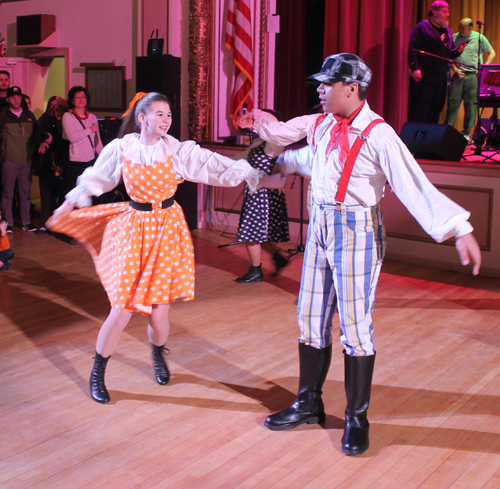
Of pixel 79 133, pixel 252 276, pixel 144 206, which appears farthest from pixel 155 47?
pixel 144 206

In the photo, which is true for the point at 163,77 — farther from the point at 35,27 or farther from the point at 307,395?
the point at 307,395

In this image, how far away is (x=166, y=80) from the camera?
684 centimetres

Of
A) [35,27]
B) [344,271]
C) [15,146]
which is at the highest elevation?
[35,27]

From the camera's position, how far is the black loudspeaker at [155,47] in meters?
6.89

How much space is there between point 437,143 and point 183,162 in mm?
3647

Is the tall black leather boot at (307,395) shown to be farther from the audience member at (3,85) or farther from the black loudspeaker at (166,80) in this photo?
the audience member at (3,85)

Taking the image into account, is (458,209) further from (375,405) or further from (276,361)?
(276,361)

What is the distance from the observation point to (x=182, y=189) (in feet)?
23.4

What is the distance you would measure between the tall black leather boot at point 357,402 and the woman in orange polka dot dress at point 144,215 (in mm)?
883

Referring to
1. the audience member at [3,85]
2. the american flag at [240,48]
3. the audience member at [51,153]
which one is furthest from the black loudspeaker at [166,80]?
the audience member at [3,85]

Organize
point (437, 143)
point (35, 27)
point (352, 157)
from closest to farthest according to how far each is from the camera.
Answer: point (352, 157) → point (437, 143) → point (35, 27)

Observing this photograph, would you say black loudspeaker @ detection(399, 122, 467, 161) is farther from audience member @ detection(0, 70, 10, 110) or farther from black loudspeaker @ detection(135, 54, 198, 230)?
audience member @ detection(0, 70, 10, 110)

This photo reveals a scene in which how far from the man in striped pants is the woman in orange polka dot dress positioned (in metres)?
0.46

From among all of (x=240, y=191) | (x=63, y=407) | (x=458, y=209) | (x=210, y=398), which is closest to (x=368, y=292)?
(x=458, y=209)
